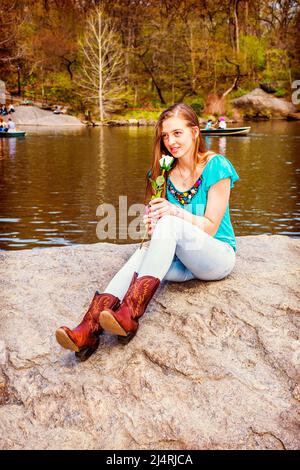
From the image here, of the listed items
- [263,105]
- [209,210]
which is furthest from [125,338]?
[263,105]

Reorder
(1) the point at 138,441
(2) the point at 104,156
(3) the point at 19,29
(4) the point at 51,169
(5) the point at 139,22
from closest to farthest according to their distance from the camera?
Answer: (1) the point at 138,441
(4) the point at 51,169
(2) the point at 104,156
(3) the point at 19,29
(5) the point at 139,22

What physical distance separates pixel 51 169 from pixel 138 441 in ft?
37.5

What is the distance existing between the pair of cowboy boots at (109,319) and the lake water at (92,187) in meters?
4.30

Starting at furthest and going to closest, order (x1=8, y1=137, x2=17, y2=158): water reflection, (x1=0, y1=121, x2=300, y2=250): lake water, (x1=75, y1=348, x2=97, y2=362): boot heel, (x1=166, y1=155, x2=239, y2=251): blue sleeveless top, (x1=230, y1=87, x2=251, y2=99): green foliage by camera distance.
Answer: (x1=230, y1=87, x2=251, y2=99): green foliage, (x1=8, y1=137, x2=17, y2=158): water reflection, (x1=0, y1=121, x2=300, y2=250): lake water, (x1=166, y1=155, x2=239, y2=251): blue sleeveless top, (x1=75, y1=348, x2=97, y2=362): boot heel

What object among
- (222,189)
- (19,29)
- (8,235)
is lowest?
(8,235)

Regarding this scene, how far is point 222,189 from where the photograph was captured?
10.3 feet

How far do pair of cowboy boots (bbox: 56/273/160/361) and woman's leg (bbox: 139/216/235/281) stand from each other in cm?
9

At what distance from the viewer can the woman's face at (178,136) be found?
3.16m

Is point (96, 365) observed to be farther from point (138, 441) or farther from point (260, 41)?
point (260, 41)

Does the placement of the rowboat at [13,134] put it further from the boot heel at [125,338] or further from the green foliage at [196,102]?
the boot heel at [125,338]

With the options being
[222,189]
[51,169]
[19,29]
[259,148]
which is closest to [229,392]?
[222,189]

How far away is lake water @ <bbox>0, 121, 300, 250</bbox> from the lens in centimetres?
780

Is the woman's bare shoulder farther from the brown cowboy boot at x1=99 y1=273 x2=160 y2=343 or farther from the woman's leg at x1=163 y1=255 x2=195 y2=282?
the brown cowboy boot at x1=99 y1=273 x2=160 y2=343

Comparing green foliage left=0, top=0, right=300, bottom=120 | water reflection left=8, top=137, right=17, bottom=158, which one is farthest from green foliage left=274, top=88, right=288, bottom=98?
water reflection left=8, top=137, right=17, bottom=158
